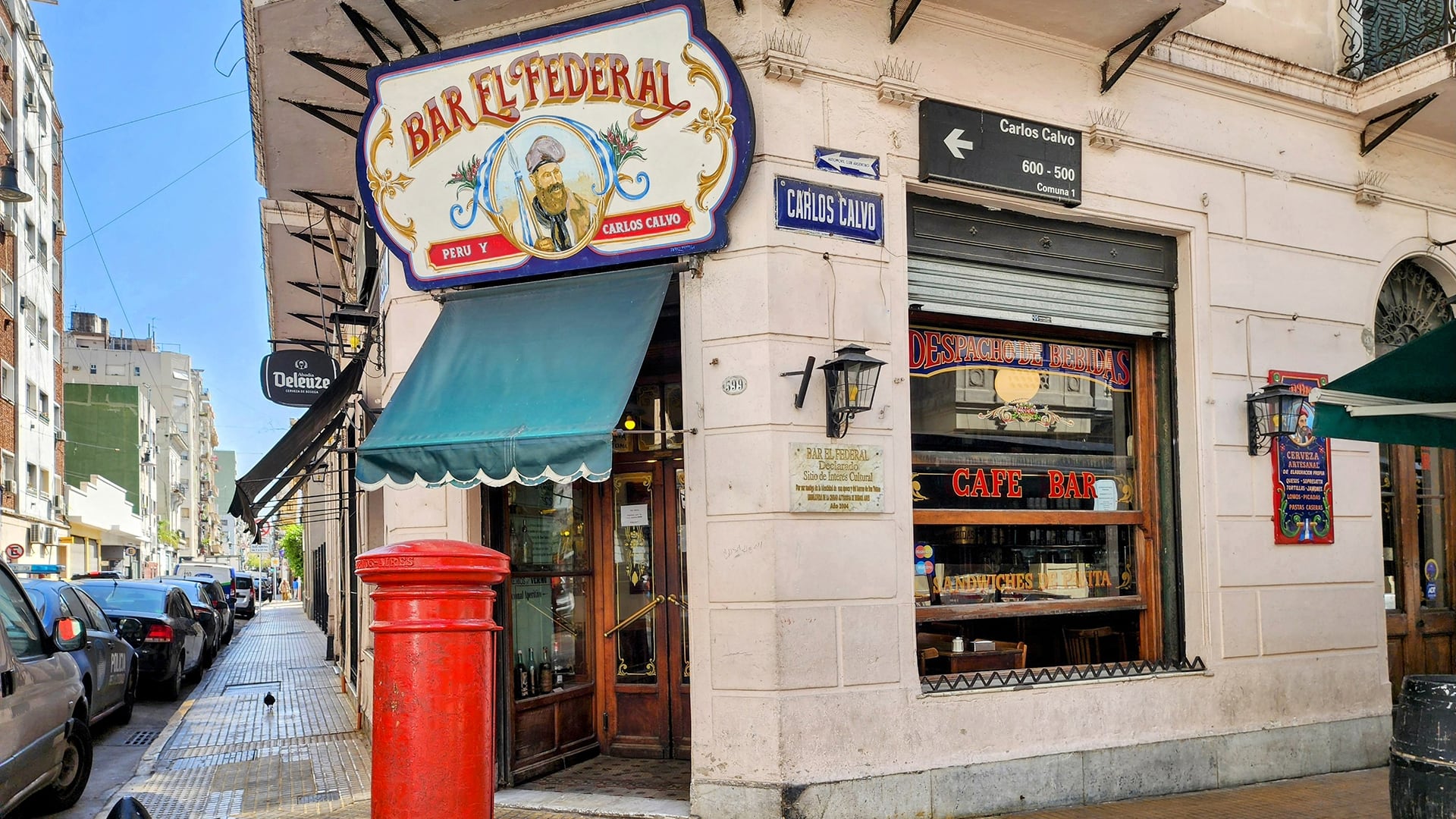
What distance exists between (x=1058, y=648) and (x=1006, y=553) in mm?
876

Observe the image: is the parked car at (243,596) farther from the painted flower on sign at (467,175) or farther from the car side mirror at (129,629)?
the painted flower on sign at (467,175)

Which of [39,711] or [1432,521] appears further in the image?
[1432,521]

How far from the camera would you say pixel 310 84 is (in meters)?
9.77

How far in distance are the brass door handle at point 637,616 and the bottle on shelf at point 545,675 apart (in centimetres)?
50

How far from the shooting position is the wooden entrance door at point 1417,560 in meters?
10.5

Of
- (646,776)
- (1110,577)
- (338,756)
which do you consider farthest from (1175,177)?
(338,756)

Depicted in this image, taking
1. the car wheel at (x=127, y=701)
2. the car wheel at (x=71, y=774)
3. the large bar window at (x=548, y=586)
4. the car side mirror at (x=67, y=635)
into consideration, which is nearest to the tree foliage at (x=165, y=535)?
the car wheel at (x=127, y=701)

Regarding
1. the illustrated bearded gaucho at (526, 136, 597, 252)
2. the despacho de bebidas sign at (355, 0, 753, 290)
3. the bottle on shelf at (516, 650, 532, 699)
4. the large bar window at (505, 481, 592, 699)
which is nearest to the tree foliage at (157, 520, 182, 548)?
the large bar window at (505, 481, 592, 699)

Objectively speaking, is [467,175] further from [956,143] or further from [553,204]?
[956,143]

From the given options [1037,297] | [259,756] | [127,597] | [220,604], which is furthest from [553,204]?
[220,604]

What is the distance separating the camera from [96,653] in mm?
11289

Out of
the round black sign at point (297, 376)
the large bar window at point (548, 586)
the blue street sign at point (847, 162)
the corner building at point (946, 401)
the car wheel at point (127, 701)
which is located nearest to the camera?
the corner building at point (946, 401)

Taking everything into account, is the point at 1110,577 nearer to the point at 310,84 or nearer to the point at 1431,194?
the point at 1431,194

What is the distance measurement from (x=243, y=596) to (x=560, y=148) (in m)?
40.7
